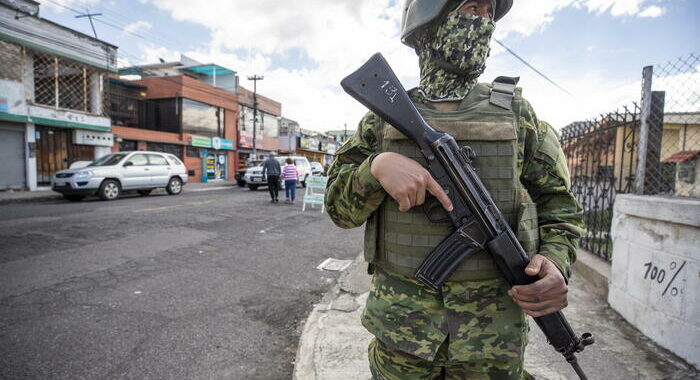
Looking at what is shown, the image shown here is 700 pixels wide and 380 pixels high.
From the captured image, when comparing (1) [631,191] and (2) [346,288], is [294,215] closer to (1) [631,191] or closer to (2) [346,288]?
(2) [346,288]

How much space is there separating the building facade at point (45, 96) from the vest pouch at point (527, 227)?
617 inches

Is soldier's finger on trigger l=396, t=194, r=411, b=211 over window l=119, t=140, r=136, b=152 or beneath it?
beneath

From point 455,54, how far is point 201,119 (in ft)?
76.4

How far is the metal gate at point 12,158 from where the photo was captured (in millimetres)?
11852

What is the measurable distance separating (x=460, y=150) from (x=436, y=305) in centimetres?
49

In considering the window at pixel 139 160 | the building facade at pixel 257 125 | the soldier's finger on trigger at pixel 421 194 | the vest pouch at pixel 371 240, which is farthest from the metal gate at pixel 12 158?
the soldier's finger on trigger at pixel 421 194

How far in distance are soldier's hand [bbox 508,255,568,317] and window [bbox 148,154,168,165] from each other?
12358mm

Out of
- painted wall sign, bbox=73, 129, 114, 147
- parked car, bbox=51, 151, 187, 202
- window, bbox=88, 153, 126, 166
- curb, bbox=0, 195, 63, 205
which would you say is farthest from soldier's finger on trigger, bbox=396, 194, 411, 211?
painted wall sign, bbox=73, 129, 114, 147

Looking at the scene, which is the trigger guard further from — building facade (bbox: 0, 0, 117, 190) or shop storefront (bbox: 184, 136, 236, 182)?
shop storefront (bbox: 184, 136, 236, 182)

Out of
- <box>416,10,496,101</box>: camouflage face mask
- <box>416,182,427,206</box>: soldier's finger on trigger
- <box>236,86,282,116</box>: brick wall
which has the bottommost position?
<box>416,182,427,206</box>: soldier's finger on trigger

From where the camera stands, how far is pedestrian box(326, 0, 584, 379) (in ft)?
3.59

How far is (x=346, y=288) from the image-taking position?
3445 mm

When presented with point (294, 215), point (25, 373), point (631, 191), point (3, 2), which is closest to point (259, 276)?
point (25, 373)

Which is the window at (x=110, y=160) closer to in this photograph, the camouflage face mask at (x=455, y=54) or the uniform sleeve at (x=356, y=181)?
the uniform sleeve at (x=356, y=181)
